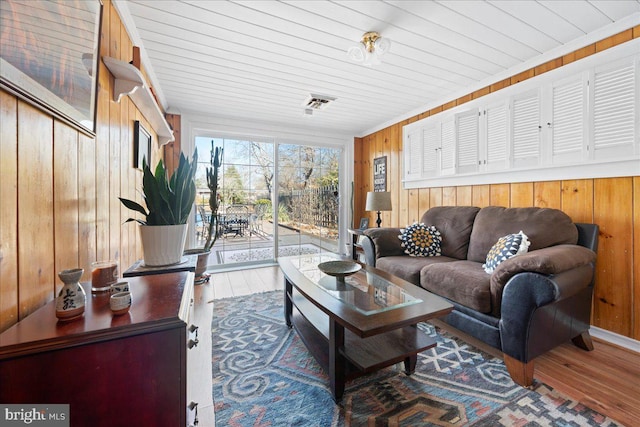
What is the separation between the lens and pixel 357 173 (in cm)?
462

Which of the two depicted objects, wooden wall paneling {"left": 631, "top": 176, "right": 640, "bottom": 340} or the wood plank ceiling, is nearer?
the wood plank ceiling

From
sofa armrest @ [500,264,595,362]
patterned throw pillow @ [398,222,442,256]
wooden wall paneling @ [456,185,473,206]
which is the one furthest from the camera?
wooden wall paneling @ [456,185,473,206]

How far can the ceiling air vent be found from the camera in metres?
2.97

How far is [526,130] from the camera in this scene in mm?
2332

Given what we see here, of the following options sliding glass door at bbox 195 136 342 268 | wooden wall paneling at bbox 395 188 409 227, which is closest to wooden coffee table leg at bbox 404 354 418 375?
wooden wall paneling at bbox 395 188 409 227

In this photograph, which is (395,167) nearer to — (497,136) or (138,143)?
(497,136)

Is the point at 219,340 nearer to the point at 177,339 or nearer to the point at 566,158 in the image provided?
the point at 177,339

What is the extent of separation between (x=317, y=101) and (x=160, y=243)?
8.10 ft

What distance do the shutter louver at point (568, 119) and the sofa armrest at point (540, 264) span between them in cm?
90

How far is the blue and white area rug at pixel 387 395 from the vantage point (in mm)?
1195

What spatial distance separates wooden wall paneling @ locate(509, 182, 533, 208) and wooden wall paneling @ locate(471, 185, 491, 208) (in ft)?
0.73

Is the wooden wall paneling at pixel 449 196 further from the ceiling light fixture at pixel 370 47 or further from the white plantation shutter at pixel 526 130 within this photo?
the ceiling light fixture at pixel 370 47

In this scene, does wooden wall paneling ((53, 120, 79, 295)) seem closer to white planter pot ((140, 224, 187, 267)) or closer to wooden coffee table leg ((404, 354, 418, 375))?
white planter pot ((140, 224, 187, 267))

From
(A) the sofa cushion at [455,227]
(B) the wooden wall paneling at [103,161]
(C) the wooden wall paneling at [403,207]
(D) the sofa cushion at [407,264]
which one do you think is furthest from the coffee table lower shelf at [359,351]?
(C) the wooden wall paneling at [403,207]
